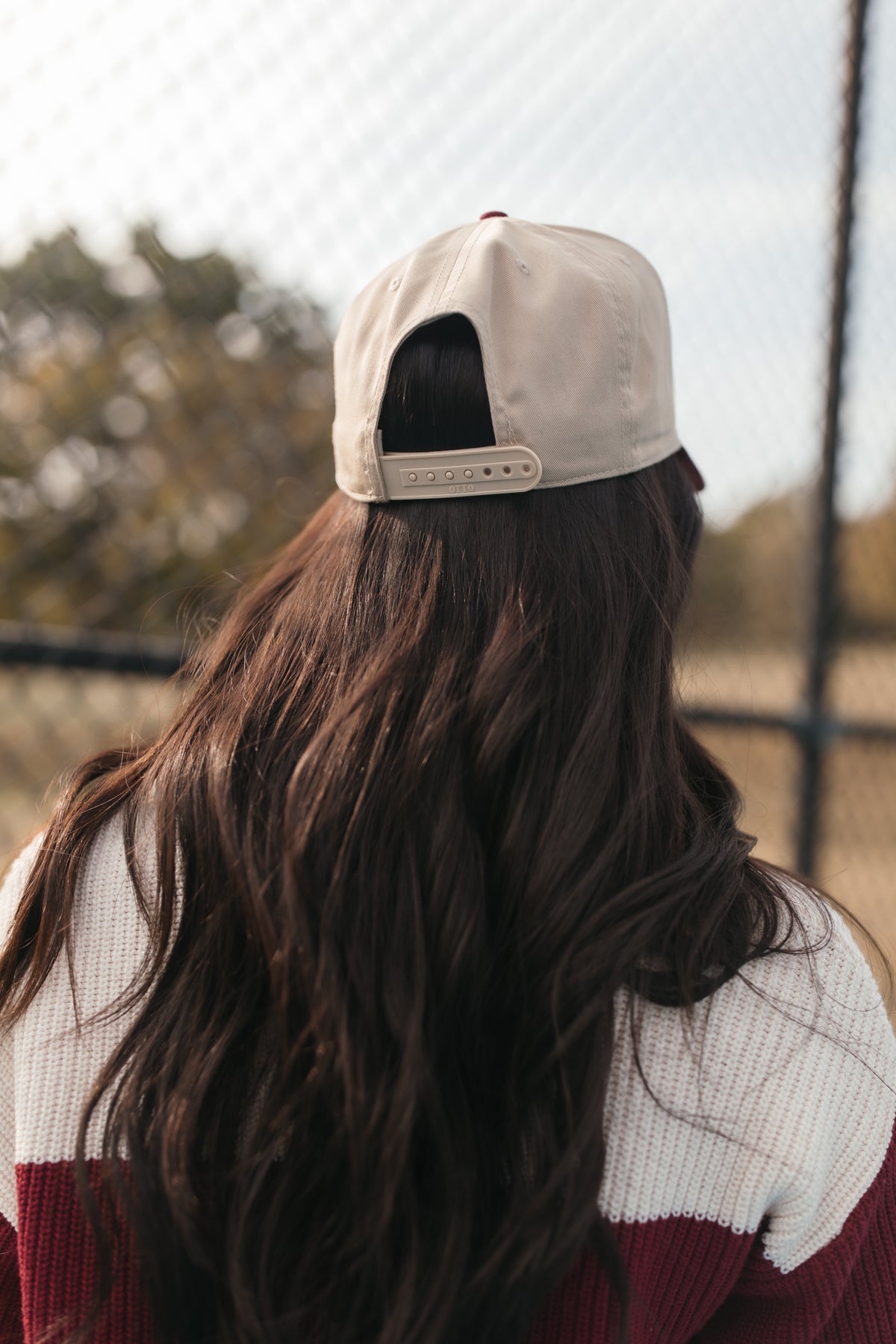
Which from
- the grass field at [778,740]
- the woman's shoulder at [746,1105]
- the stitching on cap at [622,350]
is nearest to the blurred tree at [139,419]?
the grass field at [778,740]

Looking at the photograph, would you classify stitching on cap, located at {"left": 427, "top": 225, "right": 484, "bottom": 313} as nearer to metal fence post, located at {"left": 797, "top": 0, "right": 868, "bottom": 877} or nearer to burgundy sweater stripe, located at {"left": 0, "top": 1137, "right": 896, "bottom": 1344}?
burgundy sweater stripe, located at {"left": 0, "top": 1137, "right": 896, "bottom": 1344}

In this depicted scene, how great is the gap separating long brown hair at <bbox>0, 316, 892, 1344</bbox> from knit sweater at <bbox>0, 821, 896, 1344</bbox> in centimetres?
3

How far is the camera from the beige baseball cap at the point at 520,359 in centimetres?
78

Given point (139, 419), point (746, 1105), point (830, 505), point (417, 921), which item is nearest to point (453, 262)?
point (417, 921)

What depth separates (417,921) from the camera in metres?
0.70

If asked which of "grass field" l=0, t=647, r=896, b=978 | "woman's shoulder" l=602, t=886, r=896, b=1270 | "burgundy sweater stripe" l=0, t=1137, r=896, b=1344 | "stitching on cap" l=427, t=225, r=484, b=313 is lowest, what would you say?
"grass field" l=0, t=647, r=896, b=978

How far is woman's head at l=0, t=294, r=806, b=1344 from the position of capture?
68cm

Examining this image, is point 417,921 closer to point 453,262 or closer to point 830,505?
point 453,262

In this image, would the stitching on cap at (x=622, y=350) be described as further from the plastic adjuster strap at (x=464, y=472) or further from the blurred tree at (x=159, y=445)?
the blurred tree at (x=159, y=445)

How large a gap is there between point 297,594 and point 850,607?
1952 mm

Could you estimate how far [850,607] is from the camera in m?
2.42

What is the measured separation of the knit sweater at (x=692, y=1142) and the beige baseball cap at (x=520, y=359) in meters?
0.42

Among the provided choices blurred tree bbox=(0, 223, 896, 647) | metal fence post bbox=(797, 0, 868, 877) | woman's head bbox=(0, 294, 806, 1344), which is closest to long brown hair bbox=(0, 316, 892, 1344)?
woman's head bbox=(0, 294, 806, 1344)

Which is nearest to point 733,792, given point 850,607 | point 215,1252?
point 215,1252
